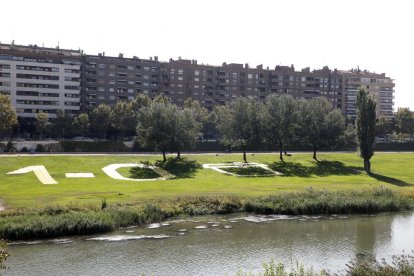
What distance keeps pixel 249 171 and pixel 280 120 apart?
60.5ft

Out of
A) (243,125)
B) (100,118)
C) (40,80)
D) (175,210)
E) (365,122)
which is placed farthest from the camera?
(40,80)

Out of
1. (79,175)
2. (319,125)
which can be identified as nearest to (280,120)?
(319,125)

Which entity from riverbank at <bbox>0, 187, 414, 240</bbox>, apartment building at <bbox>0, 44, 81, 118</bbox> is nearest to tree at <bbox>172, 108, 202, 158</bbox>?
riverbank at <bbox>0, 187, 414, 240</bbox>

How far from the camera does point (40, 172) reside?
74.4 m

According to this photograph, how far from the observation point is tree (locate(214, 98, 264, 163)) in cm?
9756

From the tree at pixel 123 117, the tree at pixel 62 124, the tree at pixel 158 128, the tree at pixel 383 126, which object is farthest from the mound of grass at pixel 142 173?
the tree at pixel 383 126

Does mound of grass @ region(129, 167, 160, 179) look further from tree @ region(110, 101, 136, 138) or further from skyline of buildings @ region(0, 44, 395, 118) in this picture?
skyline of buildings @ region(0, 44, 395, 118)

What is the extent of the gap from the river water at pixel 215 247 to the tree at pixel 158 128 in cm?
4212

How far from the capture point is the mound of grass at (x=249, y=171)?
8437 cm

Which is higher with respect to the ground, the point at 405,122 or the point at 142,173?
the point at 405,122

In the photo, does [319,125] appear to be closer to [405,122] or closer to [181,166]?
[181,166]

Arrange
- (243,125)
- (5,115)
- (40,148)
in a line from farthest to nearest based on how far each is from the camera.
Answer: (5,115) → (40,148) → (243,125)

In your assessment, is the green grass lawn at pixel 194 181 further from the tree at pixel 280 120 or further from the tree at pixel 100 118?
the tree at pixel 100 118

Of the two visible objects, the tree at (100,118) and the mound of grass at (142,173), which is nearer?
the mound of grass at (142,173)
